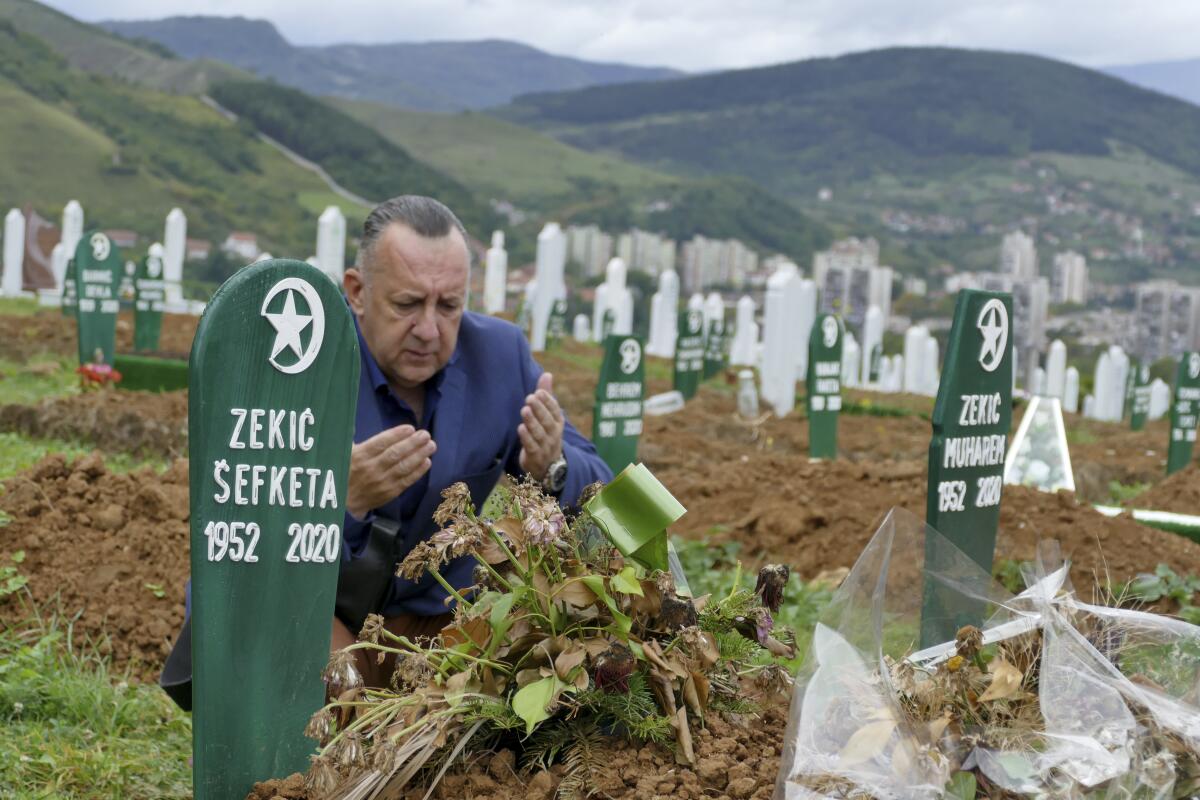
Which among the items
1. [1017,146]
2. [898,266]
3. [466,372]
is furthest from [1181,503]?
[1017,146]

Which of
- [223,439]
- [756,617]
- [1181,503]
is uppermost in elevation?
[223,439]

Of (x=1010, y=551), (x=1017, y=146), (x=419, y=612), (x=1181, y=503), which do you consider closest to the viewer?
(x=419, y=612)

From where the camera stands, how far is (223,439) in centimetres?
249

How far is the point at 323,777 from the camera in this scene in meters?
2.23

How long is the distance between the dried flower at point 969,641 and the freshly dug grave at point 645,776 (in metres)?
0.36

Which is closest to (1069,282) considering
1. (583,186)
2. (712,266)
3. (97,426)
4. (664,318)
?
(712,266)

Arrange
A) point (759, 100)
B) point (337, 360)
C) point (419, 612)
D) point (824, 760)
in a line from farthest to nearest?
point (759, 100) → point (419, 612) → point (337, 360) → point (824, 760)

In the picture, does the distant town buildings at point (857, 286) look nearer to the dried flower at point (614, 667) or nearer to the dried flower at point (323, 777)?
the dried flower at point (614, 667)

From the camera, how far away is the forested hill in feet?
389

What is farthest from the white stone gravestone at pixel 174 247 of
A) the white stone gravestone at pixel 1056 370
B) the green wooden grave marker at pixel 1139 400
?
the white stone gravestone at pixel 1056 370

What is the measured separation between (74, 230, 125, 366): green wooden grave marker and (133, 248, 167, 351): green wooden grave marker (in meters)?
2.71

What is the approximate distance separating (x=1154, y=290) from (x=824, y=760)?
152 feet

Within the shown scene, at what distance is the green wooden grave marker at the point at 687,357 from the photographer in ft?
50.5

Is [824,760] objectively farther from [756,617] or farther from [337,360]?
[337,360]
